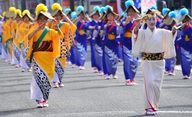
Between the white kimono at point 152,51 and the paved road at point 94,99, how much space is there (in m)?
0.34

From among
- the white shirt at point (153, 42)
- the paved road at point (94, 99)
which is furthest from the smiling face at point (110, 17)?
the white shirt at point (153, 42)

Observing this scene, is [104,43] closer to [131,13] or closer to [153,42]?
[131,13]

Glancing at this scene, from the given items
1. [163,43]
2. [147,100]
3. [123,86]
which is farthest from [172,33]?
[123,86]

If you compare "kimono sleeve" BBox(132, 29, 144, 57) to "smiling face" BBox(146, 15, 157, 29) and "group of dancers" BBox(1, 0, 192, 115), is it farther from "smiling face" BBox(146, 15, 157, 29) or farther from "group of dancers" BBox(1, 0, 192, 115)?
"smiling face" BBox(146, 15, 157, 29)

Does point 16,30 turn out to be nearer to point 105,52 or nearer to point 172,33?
point 105,52

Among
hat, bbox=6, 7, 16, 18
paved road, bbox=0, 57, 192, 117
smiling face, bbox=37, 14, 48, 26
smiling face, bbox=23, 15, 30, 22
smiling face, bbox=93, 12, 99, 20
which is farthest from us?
hat, bbox=6, 7, 16, 18

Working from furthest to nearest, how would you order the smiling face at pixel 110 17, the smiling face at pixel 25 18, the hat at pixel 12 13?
1. the hat at pixel 12 13
2. the smiling face at pixel 25 18
3. the smiling face at pixel 110 17

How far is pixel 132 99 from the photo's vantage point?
11.2m

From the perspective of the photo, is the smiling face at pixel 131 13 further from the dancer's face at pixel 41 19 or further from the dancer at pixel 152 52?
the dancer at pixel 152 52

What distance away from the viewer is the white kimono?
9.35m

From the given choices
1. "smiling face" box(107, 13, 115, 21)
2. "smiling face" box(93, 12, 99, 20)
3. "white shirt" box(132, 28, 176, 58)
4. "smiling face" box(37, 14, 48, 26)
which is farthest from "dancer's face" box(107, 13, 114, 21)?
"white shirt" box(132, 28, 176, 58)

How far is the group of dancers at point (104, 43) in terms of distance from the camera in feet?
30.9

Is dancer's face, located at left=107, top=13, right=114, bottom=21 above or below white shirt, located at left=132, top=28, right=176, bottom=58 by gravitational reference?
above

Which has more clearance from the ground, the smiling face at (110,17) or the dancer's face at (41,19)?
the dancer's face at (41,19)
